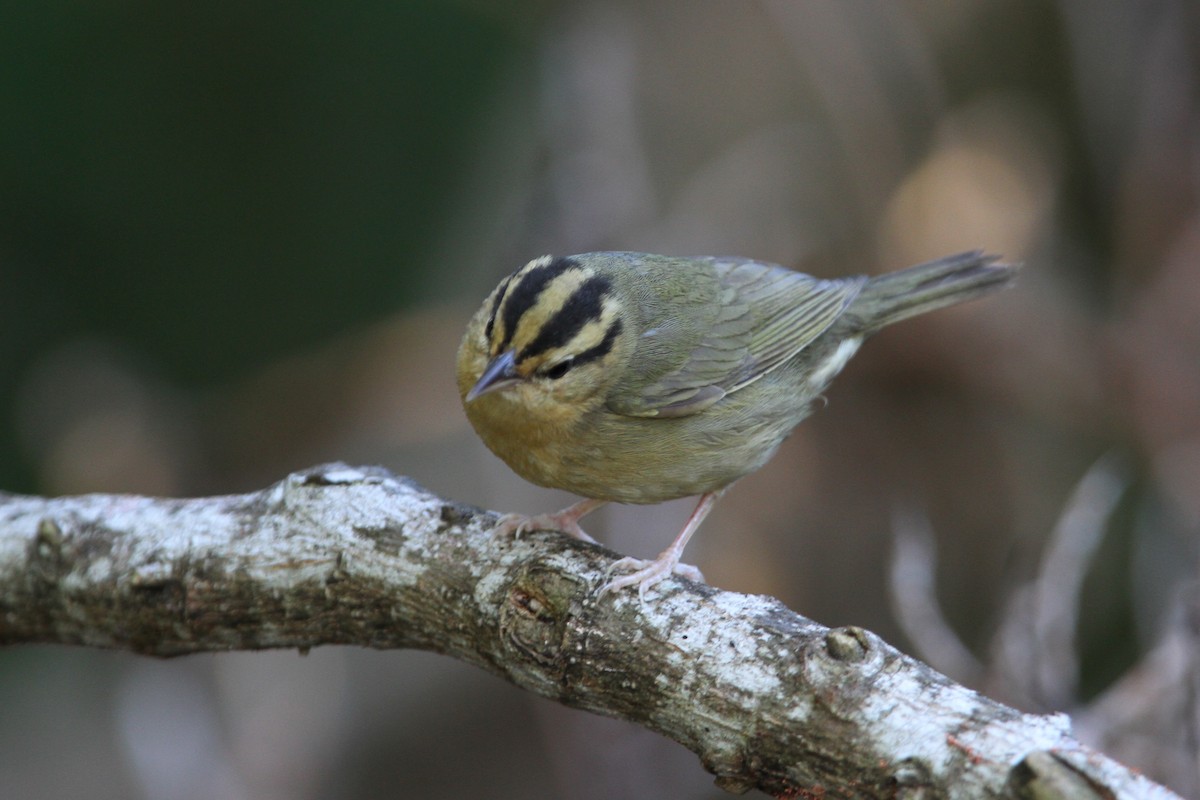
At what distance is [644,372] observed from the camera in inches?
189

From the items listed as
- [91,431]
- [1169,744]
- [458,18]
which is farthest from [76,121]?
[1169,744]

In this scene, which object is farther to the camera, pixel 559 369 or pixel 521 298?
pixel 559 369

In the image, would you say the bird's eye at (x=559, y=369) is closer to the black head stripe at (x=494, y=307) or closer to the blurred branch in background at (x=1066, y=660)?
the black head stripe at (x=494, y=307)

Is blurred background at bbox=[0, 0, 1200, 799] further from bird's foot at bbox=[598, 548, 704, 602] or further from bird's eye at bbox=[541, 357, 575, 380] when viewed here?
bird's eye at bbox=[541, 357, 575, 380]

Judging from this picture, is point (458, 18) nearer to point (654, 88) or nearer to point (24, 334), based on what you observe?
point (654, 88)

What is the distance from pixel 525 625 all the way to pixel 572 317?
1.46m

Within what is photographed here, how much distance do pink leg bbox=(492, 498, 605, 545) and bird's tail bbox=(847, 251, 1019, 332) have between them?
77.6 inches

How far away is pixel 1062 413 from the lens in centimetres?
920

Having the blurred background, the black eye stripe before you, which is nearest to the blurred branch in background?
the blurred background

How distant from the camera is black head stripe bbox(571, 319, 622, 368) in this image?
4.55 metres

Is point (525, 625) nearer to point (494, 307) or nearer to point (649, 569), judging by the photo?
point (649, 569)

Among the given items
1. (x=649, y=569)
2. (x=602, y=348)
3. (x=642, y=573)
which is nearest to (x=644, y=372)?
(x=602, y=348)

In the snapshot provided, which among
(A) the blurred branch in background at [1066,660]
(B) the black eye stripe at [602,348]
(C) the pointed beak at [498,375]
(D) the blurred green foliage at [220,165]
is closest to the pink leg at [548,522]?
(C) the pointed beak at [498,375]

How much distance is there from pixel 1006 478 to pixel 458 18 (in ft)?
19.4
